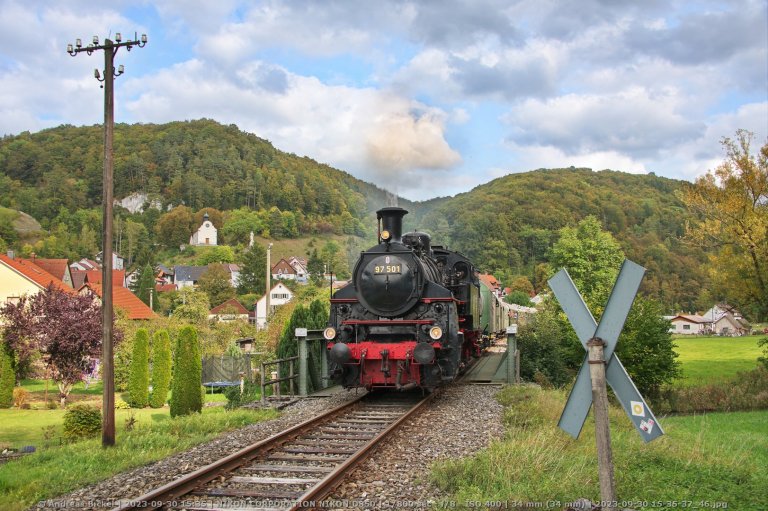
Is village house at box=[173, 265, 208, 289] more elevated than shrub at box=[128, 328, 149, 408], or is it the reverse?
village house at box=[173, 265, 208, 289]

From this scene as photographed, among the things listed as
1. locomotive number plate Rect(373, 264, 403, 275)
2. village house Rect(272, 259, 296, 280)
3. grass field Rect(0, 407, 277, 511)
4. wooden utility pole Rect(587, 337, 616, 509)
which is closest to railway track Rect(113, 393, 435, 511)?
grass field Rect(0, 407, 277, 511)

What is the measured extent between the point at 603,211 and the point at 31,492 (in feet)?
295

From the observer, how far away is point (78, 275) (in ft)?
277

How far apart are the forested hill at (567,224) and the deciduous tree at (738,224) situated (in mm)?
31055

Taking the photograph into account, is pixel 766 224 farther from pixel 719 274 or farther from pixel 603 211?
pixel 603 211

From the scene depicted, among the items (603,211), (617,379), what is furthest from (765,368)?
(603,211)

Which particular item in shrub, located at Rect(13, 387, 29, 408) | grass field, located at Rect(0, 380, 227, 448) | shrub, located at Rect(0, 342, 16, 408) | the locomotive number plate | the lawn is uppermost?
the locomotive number plate

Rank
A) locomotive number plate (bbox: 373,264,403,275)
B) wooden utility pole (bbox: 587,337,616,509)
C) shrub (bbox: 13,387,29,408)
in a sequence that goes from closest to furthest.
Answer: wooden utility pole (bbox: 587,337,616,509) < locomotive number plate (bbox: 373,264,403,275) < shrub (bbox: 13,387,29,408)

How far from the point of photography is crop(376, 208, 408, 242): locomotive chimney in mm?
13594

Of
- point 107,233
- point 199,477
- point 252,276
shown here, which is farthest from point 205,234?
point 199,477

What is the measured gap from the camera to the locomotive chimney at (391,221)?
13.6m

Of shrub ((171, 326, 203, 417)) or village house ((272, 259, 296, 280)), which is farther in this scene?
village house ((272, 259, 296, 280))

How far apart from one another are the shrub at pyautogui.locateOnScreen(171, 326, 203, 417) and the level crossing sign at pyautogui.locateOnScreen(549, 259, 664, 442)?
1232 centimetres

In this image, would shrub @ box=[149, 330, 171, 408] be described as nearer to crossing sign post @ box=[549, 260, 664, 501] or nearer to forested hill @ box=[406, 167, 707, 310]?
crossing sign post @ box=[549, 260, 664, 501]
